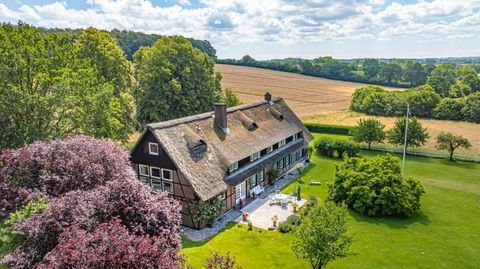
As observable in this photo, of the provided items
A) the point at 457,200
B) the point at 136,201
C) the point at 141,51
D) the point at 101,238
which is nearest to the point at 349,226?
the point at 457,200

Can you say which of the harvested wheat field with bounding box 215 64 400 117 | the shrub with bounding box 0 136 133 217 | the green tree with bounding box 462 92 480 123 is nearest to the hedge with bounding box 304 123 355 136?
the harvested wheat field with bounding box 215 64 400 117

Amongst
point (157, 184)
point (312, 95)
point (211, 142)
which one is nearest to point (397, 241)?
point (211, 142)

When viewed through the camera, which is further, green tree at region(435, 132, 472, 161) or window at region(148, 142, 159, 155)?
green tree at region(435, 132, 472, 161)

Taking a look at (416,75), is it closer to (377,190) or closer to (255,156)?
(377,190)

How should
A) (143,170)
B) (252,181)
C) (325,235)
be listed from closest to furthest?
(325,235)
(143,170)
(252,181)


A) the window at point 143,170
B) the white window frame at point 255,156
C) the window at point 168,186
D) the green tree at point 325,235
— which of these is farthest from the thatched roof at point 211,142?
the green tree at point 325,235

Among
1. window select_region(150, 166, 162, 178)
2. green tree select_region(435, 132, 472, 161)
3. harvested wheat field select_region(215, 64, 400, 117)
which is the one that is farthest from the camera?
harvested wheat field select_region(215, 64, 400, 117)

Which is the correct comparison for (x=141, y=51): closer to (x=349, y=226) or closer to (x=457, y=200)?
(x=349, y=226)

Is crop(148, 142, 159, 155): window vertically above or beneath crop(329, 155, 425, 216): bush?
above

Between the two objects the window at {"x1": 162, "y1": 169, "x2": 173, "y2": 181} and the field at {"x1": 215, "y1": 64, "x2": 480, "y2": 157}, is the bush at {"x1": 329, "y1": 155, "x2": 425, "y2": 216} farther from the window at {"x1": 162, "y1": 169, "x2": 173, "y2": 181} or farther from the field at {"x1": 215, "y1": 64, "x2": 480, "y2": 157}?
the field at {"x1": 215, "y1": 64, "x2": 480, "y2": 157}
